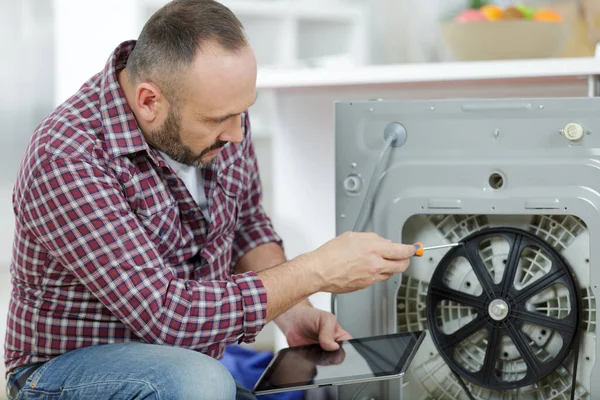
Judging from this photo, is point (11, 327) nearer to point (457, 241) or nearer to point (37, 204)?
point (37, 204)

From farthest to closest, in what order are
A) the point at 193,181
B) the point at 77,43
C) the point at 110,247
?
the point at 77,43 < the point at 193,181 < the point at 110,247

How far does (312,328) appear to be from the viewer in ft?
5.01

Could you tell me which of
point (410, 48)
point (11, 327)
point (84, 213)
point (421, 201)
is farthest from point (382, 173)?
point (410, 48)

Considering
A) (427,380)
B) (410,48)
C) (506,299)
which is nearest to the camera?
(506,299)

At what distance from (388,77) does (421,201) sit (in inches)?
10.4

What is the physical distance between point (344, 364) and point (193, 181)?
399mm

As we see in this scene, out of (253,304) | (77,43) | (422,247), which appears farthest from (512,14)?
(77,43)

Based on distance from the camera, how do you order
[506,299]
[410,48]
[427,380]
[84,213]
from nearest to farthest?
[84,213], [506,299], [427,380], [410,48]

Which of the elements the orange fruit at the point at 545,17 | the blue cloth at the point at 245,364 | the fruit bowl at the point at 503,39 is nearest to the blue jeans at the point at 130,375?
the blue cloth at the point at 245,364

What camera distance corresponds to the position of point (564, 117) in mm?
1318

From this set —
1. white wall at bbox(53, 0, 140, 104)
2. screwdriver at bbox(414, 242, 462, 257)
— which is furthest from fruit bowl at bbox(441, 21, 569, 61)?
white wall at bbox(53, 0, 140, 104)

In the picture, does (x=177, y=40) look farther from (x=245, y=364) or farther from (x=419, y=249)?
(x=245, y=364)

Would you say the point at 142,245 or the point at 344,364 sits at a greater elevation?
the point at 142,245

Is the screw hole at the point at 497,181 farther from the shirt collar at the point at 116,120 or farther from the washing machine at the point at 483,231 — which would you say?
the shirt collar at the point at 116,120
